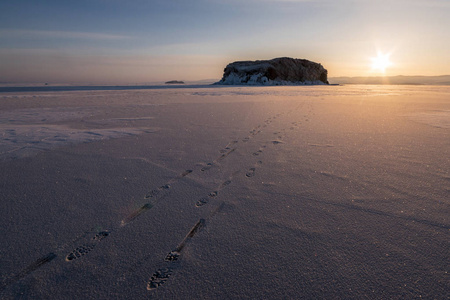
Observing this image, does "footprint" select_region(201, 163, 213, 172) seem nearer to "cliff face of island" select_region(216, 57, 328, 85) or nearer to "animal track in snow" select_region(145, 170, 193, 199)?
"animal track in snow" select_region(145, 170, 193, 199)

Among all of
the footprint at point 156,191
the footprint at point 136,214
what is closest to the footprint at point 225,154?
the footprint at point 156,191

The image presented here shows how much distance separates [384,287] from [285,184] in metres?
1.42

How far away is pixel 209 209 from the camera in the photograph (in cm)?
224

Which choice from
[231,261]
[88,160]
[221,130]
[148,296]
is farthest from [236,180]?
[221,130]

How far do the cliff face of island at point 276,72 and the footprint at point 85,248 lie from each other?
206 feet

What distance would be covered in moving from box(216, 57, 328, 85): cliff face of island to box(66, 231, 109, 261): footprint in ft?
206

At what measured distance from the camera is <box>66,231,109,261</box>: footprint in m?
1.67

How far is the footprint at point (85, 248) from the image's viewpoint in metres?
1.67

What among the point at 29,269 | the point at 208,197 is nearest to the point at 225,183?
the point at 208,197

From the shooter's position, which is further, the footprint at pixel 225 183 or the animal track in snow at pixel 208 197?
the footprint at pixel 225 183

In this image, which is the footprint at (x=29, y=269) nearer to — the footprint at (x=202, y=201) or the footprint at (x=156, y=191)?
the footprint at (x=156, y=191)

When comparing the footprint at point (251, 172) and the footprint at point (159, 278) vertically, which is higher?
the footprint at point (251, 172)

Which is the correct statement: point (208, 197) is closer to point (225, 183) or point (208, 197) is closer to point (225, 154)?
point (225, 183)

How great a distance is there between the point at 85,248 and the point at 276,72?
7264cm
